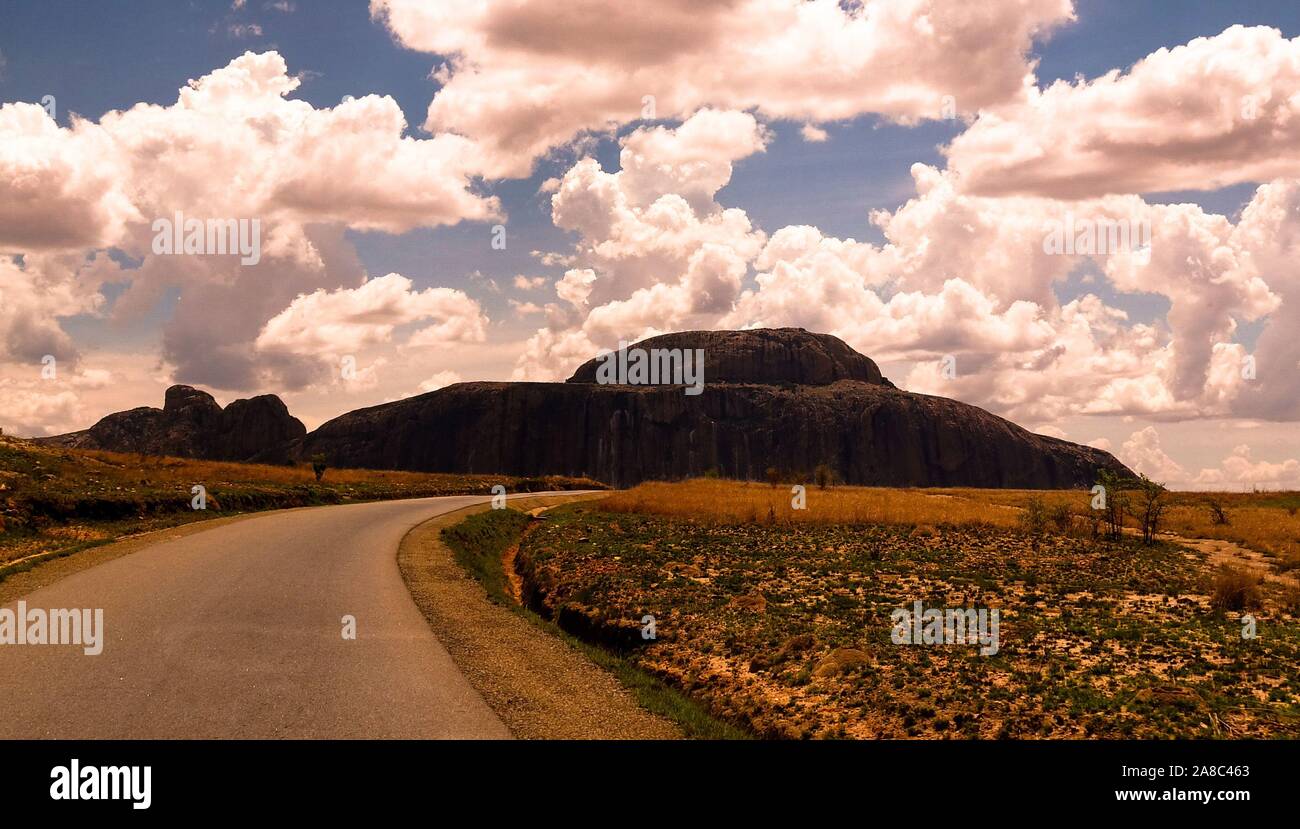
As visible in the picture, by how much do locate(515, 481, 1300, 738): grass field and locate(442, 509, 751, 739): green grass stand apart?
0.59 meters

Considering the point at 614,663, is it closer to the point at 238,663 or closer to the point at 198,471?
the point at 238,663

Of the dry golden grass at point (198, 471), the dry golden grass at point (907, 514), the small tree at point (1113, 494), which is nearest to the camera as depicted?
the dry golden grass at point (907, 514)

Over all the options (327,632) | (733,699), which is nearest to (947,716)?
(733,699)

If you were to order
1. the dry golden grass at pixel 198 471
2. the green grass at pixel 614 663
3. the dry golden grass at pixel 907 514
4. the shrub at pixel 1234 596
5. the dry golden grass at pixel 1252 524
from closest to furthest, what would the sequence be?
the green grass at pixel 614 663 → the shrub at pixel 1234 596 → the dry golden grass at pixel 1252 524 → the dry golden grass at pixel 907 514 → the dry golden grass at pixel 198 471

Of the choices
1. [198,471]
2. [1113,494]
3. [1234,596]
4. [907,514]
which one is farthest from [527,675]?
[198,471]

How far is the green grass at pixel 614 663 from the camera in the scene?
1070 cm

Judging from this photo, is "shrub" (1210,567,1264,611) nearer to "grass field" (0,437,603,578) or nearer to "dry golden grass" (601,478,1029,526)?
"dry golden grass" (601,478,1029,526)

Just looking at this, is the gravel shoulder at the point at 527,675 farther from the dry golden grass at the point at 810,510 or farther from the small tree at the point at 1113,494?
the small tree at the point at 1113,494

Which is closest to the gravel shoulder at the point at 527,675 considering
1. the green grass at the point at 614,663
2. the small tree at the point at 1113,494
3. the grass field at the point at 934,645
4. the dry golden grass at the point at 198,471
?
the green grass at the point at 614,663

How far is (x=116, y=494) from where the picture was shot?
30531 mm

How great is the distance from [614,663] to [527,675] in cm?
238

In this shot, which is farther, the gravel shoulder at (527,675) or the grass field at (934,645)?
the grass field at (934,645)

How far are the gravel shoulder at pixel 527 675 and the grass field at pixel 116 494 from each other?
9.24 metres
